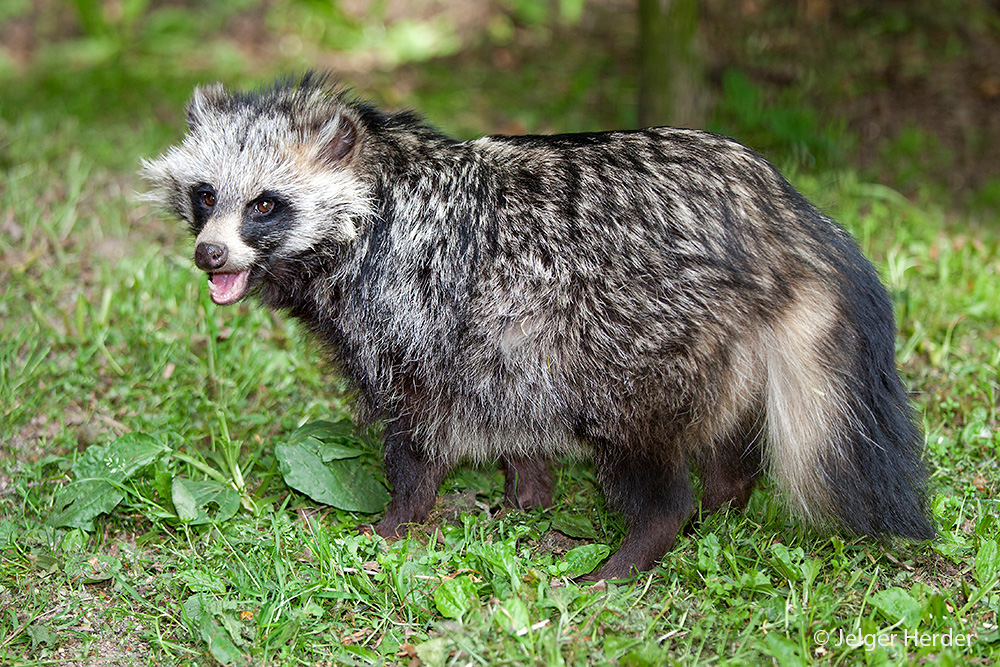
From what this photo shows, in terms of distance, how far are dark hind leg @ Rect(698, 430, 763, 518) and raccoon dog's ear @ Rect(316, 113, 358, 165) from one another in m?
1.74

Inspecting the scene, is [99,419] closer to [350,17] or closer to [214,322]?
[214,322]

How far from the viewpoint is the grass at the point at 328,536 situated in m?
3.04

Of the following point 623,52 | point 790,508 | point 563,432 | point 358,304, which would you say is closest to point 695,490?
point 790,508

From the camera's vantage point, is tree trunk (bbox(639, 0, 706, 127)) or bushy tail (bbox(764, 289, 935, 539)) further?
tree trunk (bbox(639, 0, 706, 127))

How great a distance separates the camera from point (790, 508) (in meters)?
3.29

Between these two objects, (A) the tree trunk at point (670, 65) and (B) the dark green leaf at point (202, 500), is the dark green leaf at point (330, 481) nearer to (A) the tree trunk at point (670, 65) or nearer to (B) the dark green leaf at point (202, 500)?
(B) the dark green leaf at point (202, 500)

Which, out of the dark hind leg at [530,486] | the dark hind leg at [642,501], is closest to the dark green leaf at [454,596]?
the dark hind leg at [642,501]

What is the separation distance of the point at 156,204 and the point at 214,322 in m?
0.97

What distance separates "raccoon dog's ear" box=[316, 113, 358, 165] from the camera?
3.43 metres

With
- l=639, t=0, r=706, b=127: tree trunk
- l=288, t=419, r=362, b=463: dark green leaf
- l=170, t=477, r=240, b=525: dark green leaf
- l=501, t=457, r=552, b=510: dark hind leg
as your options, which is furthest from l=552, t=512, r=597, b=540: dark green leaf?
l=639, t=0, r=706, b=127: tree trunk

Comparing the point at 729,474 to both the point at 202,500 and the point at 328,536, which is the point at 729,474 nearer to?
the point at 328,536

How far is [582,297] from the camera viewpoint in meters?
3.12

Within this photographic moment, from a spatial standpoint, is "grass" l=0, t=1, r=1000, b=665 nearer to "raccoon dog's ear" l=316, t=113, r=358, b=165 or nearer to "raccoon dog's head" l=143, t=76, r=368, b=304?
"raccoon dog's head" l=143, t=76, r=368, b=304

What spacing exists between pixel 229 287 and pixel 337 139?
670 millimetres
